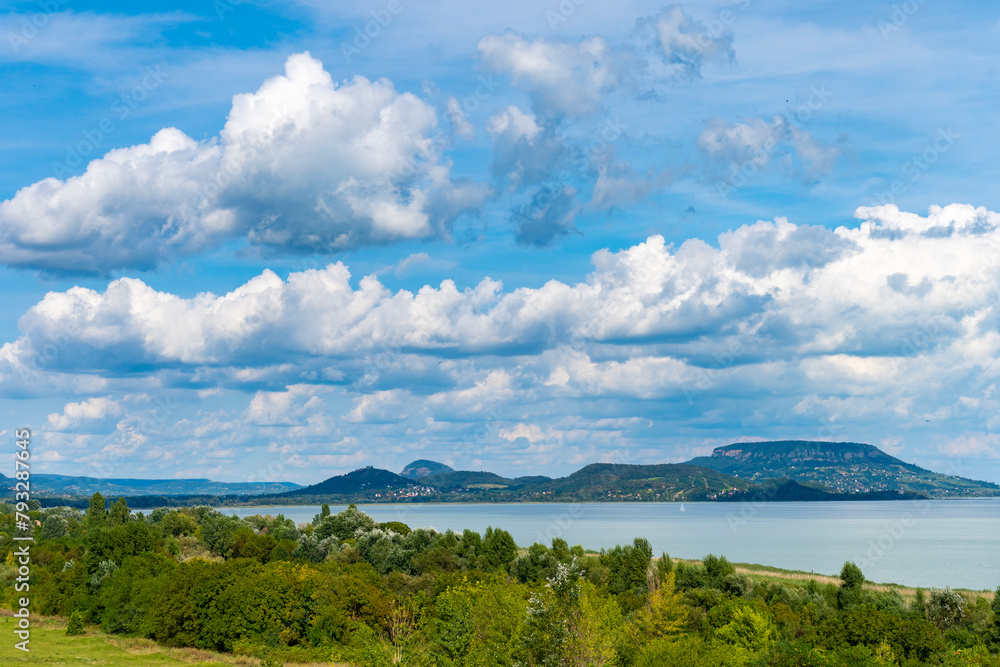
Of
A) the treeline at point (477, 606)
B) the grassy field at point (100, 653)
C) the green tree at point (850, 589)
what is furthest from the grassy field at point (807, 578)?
the grassy field at point (100, 653)

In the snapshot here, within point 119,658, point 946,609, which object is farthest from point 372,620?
point 946,609

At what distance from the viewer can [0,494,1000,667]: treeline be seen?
158 feet

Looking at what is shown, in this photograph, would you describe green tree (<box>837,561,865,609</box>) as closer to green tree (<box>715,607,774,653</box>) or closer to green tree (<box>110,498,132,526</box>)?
green tree (<box>715,607,774,653</box>)

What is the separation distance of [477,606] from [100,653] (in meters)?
36.7

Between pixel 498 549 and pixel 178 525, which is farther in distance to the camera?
pixel 178 525

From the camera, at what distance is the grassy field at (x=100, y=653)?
2518 inches

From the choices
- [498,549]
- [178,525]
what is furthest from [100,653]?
[178,525]

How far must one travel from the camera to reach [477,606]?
56094mm

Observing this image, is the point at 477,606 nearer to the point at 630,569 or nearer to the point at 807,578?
the point at 630,569

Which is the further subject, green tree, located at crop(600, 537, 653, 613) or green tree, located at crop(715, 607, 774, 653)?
green tree, located at crop(600, 537, 653, 613)

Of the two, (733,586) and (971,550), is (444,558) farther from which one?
(971,550)

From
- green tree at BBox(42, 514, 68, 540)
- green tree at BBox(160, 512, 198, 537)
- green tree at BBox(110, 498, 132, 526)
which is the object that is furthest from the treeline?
green tree at BBox(42, 514, 68, 540)

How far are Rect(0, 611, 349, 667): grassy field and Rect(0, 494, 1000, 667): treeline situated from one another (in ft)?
6.76

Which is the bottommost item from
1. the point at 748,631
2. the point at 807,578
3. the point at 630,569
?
the point at 807,578
